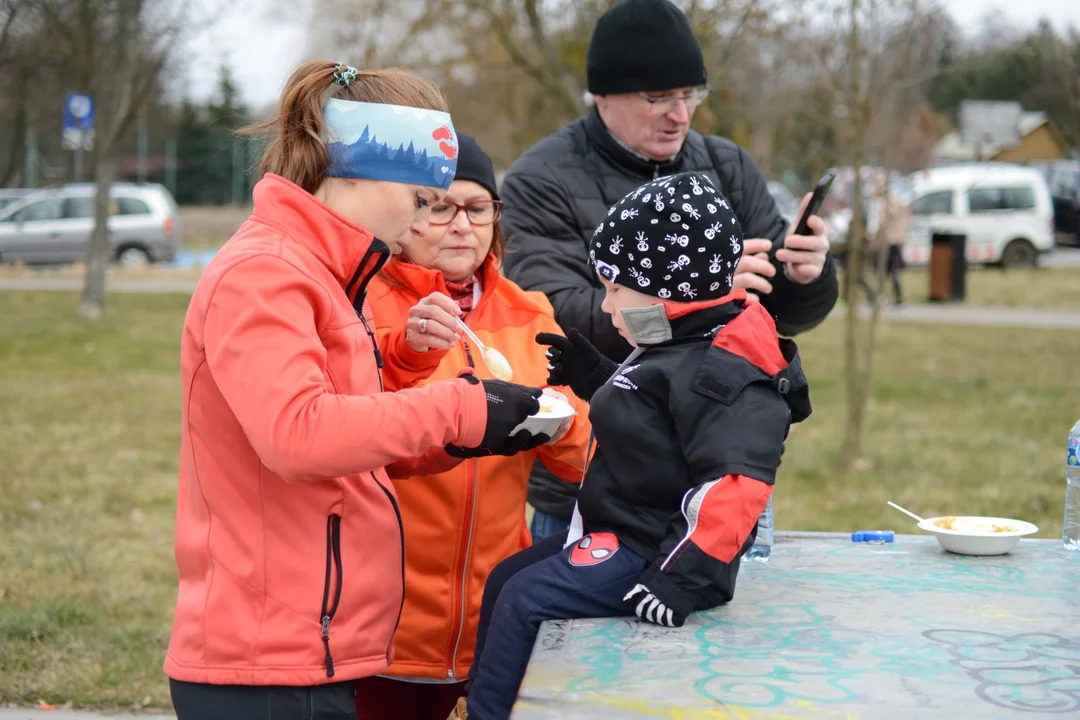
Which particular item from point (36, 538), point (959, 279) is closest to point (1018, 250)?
point (959, 279)

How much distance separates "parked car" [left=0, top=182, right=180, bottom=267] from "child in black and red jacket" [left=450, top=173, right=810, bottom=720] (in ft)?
70.9

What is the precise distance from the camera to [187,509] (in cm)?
202

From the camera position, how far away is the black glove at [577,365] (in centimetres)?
252

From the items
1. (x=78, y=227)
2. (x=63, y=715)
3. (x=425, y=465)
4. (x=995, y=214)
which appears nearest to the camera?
(x=425, y=465)

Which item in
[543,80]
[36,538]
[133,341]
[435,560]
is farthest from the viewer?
[133,341]

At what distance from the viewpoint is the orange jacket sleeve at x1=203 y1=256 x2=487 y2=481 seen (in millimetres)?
1818

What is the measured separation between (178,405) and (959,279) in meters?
12.3

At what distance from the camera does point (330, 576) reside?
1979 mm

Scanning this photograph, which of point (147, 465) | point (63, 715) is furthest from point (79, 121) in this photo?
point (63, 715)

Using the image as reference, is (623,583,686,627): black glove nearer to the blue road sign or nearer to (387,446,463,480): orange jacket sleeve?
(387,446,463,480): orange jacket sleeve

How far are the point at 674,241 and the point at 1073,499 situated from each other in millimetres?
1353

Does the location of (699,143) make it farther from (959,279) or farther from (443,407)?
(959,279)

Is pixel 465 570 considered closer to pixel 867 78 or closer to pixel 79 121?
pixel 867 78

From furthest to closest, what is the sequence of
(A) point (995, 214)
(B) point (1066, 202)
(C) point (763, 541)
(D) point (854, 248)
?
(B) point (1066, 202)
(A) point (995, 214)
(D) point (854, 248)
(C) point (763, 541)
